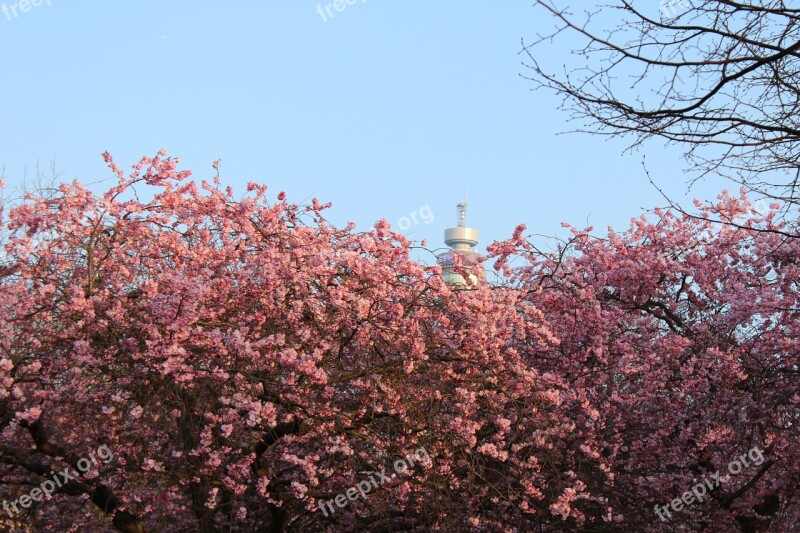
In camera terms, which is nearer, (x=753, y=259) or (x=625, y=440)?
(x=625, y=440)

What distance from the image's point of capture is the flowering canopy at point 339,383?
9164mm

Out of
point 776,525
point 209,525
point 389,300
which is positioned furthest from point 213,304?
point 776,525

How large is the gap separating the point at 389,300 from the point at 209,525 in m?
3.33

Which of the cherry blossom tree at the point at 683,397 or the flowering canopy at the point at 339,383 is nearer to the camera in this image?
the flowering canopy at the point at 339,383

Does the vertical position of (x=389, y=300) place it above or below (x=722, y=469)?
above

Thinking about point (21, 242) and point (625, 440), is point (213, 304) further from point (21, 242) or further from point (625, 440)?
point (625, 440)

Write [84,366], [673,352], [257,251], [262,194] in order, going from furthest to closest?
[673,352] → [262,194] → [257,251] → [84,366]

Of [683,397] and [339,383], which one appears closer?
[339,383]

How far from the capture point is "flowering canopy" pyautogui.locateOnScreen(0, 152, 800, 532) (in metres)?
9.16

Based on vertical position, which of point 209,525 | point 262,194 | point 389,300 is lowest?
point 209,525

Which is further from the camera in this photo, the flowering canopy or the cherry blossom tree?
the cherry blossom tree

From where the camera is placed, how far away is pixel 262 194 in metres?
11.2

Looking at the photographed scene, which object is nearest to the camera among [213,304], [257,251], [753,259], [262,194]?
[213,304]

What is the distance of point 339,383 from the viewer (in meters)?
10.0
